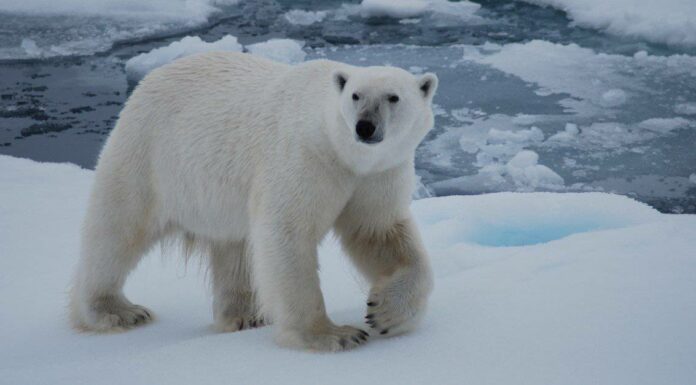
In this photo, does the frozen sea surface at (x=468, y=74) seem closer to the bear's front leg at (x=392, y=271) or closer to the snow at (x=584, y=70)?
the snow at (x=584, y=70)

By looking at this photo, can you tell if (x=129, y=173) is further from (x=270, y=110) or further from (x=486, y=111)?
(x=486, y=111)

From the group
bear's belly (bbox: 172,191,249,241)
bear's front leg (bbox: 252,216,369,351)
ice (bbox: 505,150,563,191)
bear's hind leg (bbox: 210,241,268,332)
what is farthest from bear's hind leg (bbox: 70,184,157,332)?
ice (bbox: 505,150,563,191)

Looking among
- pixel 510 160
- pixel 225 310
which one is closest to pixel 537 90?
pixel 510 160

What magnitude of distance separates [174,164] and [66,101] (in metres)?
5.58

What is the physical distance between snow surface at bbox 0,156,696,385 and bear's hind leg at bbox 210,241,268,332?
0.12m

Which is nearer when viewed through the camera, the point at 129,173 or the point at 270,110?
the point at 270,110

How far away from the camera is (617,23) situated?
35.5ft

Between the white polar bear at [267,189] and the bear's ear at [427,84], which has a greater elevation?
the bear's ear at [427,84]

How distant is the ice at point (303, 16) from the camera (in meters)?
11.8

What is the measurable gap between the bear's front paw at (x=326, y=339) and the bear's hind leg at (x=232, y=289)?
0.79 metres

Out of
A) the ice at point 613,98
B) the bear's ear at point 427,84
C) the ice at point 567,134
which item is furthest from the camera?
the ice at point 613,98

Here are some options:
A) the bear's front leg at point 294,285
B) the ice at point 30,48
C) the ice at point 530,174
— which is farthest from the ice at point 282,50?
the bear's front leg at point 294,285

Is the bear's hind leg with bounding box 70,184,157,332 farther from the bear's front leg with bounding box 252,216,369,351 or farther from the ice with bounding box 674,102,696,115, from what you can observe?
the ice with bounding box 674,102,696,115

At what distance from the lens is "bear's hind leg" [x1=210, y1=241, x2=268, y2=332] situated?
3922 mm
